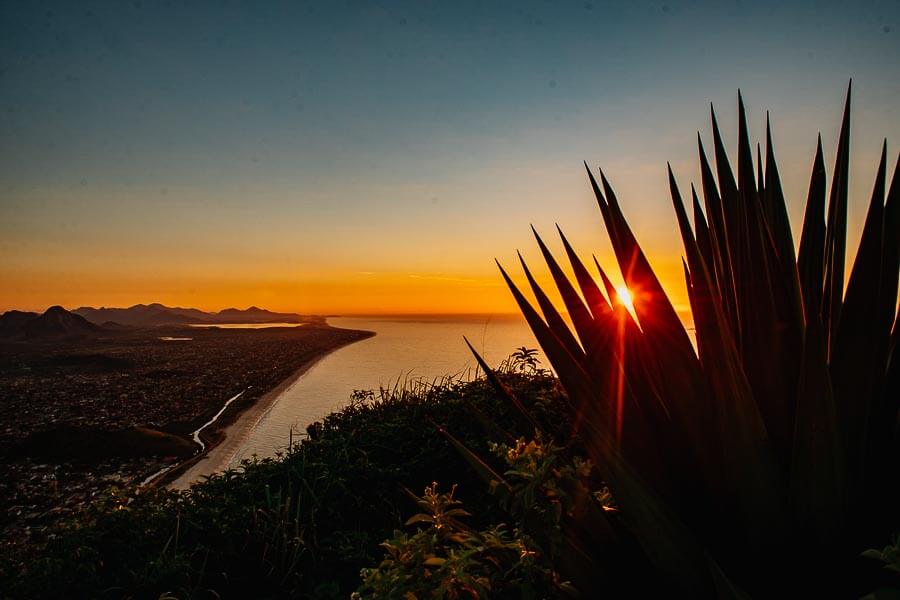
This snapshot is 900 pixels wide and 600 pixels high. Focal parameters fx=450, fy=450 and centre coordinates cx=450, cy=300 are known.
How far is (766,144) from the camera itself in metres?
1.61

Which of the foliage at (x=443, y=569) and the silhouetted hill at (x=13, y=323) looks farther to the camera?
the silhouetted hill at (x=13, y=323)

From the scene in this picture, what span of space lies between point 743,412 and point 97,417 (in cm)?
1404

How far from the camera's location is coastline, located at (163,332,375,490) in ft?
24.4

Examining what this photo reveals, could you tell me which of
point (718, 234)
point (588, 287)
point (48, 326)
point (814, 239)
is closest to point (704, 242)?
point (718, 234)

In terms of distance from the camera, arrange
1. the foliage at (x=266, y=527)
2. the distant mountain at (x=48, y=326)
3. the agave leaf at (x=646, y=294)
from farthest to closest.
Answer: the distant mountain at (x=48, y=326)
the foliage at (x=266, y=527)
the agave leaf at (x=646, y=294)

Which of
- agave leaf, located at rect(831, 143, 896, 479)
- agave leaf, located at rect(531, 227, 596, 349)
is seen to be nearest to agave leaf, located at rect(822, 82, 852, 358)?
agave leaf, located at rect(831, 143, 896, 479)

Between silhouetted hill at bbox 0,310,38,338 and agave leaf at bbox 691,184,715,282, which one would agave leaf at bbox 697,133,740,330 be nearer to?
agave leaf at bbox 691,184,715,282

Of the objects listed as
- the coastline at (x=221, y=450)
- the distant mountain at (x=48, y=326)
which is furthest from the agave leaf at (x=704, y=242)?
the distant mountain at (x=48, y=326)

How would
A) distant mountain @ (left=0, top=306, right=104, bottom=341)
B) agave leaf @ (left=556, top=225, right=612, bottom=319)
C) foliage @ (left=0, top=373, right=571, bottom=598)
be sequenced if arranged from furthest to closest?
1. distant mountain @ (left=0, top=306, right=104, bottom=341)
2. foliage @ (left=0, top=373, right=571, bottom=598)
3. agave leaf @ (left=556, top=225, right=612, bottom=319)

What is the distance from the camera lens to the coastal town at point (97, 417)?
22.5 ft

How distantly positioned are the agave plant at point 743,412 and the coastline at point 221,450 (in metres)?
5.12

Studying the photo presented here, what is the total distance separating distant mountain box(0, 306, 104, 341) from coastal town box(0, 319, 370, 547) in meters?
14.9

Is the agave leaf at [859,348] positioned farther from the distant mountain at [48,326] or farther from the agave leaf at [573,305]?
the distant mountain at [48,326]

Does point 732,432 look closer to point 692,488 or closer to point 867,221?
point 692,488
